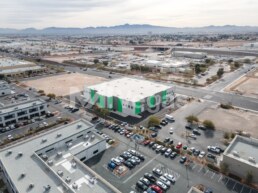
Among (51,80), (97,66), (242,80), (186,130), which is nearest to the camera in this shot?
(186,130)

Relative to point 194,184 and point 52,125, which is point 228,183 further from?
point 52,125

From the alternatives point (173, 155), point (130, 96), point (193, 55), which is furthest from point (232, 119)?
point (193, 55)

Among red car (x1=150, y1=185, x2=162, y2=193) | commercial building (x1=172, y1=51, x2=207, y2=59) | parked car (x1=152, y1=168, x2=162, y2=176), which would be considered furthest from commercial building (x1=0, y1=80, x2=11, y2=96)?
commercial building (x1=172, y1=51, x2=207, y2=59)

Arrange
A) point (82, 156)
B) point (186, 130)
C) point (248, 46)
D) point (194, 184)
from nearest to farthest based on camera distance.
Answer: point (194, 184), point (82, 156), point (186, 130), point (248, 46)

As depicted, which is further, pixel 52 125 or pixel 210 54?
pixel 210 54

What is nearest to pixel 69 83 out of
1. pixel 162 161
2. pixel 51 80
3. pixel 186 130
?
pixel 51 80

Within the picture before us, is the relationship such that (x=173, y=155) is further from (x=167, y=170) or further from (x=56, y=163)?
(x=56, y=163)

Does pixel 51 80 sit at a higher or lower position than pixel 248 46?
lower
